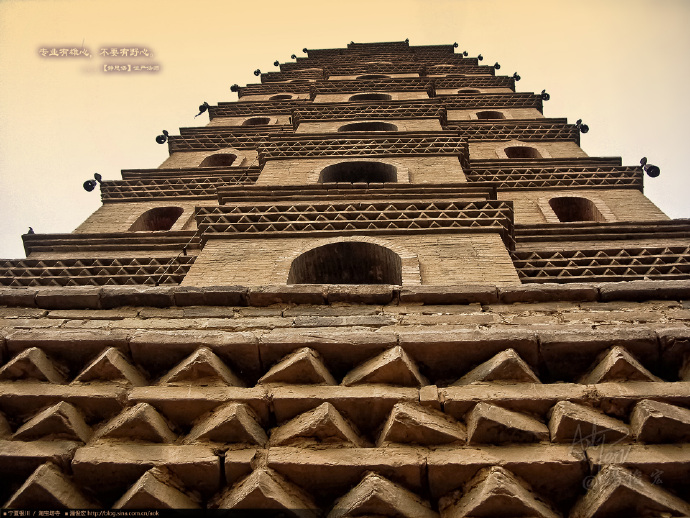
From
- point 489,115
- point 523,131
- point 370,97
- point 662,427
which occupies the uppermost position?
point 370,97

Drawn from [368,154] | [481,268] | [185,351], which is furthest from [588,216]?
[185,351]

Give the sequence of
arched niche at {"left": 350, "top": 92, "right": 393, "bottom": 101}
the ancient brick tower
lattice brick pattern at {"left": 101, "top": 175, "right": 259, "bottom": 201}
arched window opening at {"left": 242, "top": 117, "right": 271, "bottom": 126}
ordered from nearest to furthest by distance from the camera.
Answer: the ancient brick tower < lattice brick pattern at {"left": 101, "top": 175, "right": 259, "bottom": 201} < arched niche at {"left": 350, "top": 92, "right": 393, "bottom": 101} < arched window opening at {"left": 242, "top": 117, "right": 271, "bottom": 126}

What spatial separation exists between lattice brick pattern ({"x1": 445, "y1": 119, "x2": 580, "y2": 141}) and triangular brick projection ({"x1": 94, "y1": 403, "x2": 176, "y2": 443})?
16.0 metres

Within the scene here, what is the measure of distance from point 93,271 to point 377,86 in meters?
16.7

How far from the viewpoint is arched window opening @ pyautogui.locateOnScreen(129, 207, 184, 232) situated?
1441cm

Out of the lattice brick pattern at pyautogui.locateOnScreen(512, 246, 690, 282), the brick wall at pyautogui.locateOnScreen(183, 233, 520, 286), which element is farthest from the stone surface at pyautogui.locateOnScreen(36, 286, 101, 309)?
the lattice brick pattern at pyautogui.locateOnScreen(512, 246, 690, 282)

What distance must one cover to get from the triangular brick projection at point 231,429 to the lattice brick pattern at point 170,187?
11983mm

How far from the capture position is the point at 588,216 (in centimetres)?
1355

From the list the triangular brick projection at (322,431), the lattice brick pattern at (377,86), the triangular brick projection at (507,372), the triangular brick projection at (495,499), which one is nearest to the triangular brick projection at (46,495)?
the triangular brick projection at (322,431)

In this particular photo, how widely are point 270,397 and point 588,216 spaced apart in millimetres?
11391

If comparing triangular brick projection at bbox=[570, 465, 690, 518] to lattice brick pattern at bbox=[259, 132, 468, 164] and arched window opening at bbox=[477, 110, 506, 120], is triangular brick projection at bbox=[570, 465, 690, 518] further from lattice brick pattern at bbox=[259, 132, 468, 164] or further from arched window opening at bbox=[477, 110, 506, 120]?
arched window opening at bbox=[477, 110, 506, 120]

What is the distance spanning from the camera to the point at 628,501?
3.06 m

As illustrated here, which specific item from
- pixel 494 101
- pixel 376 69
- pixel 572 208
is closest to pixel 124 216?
pixel 572 208

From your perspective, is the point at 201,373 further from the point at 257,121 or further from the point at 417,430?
the point at 257,121
